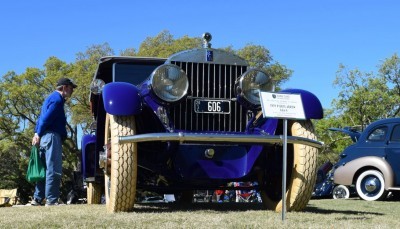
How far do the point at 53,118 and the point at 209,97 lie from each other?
2.49 metres

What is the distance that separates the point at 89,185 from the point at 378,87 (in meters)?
31.2

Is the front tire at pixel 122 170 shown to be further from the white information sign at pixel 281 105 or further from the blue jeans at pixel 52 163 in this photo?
the blue jeans at pixel 52 163

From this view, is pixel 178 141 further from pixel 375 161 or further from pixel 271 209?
pixel 375 161

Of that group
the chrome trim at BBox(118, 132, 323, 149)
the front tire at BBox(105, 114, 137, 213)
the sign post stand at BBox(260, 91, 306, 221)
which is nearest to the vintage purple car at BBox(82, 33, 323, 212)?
the front tire at BBox(105, 114, 137, 213)

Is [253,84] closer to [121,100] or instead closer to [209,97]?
[209,97]

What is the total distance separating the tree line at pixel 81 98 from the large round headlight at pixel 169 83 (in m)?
21.4

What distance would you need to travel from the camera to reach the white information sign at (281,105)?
509cm

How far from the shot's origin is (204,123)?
19.9 ft

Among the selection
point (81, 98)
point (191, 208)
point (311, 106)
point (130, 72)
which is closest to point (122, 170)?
point (191, 208)

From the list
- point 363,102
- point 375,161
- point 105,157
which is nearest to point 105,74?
point 105,157

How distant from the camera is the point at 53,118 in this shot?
7449mm

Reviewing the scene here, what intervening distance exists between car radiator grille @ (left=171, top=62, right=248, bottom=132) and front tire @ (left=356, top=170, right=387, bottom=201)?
22.5 ft

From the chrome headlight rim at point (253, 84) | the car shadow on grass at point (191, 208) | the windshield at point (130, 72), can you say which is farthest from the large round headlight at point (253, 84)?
the windshield at point (130, 72)

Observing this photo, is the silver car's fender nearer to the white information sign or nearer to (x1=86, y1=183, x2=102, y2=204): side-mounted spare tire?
(x1=86, y1=183, x2=102, y2=204): side-mounted spare tire
